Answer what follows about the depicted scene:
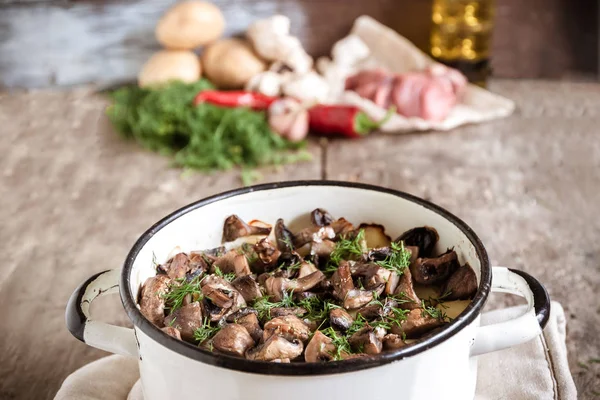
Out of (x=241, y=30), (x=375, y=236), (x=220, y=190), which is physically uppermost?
(x=375, y=236)

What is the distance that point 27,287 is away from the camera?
1297 mm

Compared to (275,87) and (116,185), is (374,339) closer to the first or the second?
(116,185)

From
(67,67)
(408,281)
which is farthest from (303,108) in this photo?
(408,281)

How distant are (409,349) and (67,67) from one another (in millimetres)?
2234

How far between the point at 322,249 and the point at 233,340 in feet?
0.73

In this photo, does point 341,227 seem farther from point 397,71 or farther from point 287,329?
point 397,71

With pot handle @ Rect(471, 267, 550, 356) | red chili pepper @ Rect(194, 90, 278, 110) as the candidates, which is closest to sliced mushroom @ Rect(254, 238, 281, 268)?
pot handle @ Rect(471, 267, 550, 356)

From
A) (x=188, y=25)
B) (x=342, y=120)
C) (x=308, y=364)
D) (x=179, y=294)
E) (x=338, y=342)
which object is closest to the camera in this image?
(x=308, y=364)

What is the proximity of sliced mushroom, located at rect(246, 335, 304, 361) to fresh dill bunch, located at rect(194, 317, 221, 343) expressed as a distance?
62 millimetres

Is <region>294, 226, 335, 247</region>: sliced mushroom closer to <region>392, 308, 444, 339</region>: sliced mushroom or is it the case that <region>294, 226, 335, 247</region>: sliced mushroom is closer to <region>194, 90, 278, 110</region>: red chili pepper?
<region>392, 308, 444, 339</region>: sliced mushroom

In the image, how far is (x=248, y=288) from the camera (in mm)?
758

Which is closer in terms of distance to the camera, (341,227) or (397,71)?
(341,227)

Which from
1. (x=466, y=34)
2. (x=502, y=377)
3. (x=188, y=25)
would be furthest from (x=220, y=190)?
(x=466, y=34)

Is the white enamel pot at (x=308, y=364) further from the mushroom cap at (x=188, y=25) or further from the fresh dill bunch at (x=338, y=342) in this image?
the mushroom cap at (x=188, y=25)
